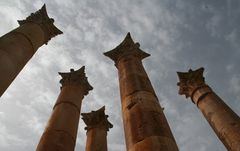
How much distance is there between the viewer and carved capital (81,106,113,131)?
2280 cm

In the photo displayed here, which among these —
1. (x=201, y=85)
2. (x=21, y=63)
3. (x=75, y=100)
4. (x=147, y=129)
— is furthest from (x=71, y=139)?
(x=201, y=85)

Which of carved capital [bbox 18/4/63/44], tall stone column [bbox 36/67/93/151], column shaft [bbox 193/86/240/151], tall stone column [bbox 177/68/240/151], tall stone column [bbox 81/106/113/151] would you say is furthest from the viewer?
tall stone column [bbox 81/106/113/151]

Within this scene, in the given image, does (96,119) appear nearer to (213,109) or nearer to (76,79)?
(76,79)

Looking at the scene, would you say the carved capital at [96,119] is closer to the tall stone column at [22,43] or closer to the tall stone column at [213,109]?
the tall stone column at [213,109]

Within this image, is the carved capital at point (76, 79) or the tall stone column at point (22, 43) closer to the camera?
the tall stone column at point (22, 43)

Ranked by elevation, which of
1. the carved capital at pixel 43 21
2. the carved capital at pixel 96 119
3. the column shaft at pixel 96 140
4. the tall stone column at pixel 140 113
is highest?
the carved capital at pixel 43 21

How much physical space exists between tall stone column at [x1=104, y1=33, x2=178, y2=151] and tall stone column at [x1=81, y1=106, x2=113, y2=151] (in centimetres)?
675

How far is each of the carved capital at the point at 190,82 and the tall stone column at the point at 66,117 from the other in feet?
24.8

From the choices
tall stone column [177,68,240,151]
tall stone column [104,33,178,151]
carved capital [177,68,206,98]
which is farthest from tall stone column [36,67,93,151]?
tall stone column [177,68,240,151]

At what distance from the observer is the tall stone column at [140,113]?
10.2 metres

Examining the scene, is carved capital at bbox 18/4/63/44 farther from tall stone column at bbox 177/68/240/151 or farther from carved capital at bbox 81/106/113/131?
tall stone column at bbox 177/68/240/151

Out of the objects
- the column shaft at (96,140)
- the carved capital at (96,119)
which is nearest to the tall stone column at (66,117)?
the carved capital at (96,119)

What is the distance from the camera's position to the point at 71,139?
52.0 feet

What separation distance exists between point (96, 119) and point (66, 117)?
21.2 ft
